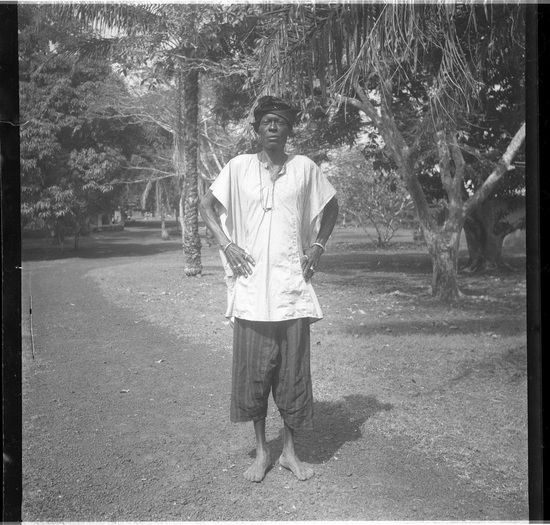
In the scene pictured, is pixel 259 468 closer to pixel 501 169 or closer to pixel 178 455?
pixel 178 455

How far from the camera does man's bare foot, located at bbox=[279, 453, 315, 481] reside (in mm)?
3203

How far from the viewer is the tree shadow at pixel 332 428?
11.7ft

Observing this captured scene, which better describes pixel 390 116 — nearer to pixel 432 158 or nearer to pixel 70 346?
pixel 432 158

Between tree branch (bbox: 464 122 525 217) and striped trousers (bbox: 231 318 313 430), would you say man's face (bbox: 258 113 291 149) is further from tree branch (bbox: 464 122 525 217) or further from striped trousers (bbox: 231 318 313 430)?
tree branch (bbox: 464 122 525 217)

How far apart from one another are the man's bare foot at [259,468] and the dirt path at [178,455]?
44mm

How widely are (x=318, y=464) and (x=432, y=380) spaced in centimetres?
206

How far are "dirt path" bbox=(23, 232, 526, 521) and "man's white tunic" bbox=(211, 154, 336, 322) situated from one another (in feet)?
2.81

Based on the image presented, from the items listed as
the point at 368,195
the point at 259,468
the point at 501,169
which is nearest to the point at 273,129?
the point at 259,468

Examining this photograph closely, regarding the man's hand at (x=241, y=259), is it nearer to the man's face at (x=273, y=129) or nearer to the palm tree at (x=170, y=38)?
the man's face at (x=273, y=129)

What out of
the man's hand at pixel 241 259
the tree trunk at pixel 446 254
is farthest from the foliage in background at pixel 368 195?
the man's hand at pixel 241 259

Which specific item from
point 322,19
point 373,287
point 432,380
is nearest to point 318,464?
point 432,380

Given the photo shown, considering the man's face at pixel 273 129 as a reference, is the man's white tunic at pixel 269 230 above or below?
below

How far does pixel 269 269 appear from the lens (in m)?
3.18

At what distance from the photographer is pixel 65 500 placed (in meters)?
2.87
